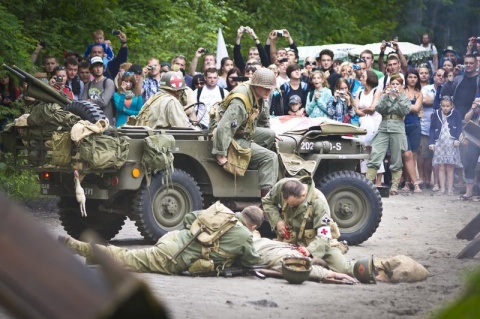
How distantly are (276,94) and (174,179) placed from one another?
5.63 metres

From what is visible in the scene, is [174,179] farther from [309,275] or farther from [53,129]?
[309,275]

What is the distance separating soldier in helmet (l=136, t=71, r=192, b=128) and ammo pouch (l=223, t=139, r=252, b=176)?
672 mm

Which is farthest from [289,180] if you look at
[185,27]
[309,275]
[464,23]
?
[464,23]

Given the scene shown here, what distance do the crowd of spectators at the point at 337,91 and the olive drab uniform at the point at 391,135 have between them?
0.02 meters

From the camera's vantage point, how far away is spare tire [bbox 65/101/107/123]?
13188mm

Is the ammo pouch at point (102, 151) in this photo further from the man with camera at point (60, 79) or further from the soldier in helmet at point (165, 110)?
the man with camera at point (60, 79)

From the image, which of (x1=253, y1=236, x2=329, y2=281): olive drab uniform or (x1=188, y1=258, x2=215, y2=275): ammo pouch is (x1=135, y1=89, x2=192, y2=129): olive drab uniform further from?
(x1=188, y1=258, x2=215, y2=275): ammo pouch

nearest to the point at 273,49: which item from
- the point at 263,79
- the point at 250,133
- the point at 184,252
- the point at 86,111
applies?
the point at 250,133

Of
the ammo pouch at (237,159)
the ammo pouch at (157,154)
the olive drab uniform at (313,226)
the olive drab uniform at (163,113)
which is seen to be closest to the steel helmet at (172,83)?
the olive drab uniform at (163,113)

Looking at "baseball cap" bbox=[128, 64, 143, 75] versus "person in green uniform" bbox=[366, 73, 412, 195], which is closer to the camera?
"baseball cap" bbox=[128, 64, 143, 75]

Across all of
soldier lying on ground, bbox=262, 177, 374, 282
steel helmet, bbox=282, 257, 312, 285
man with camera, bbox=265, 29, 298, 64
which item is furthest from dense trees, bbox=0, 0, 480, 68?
steel helmet, bbox=282, 257, 312, 285

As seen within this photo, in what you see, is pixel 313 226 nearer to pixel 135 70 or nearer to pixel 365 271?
pixel 365 271

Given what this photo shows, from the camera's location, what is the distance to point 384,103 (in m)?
20.2

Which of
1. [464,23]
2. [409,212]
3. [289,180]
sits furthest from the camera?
[464,23]
